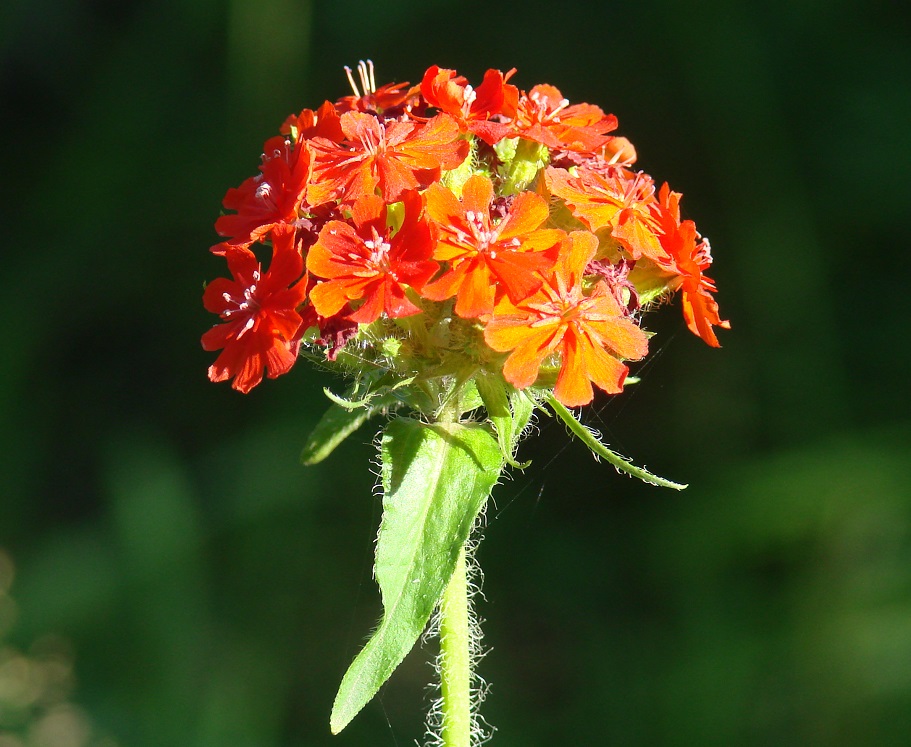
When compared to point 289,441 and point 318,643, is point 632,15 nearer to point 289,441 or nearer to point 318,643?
point 289,441

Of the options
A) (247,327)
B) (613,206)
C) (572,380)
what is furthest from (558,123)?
(247,327)

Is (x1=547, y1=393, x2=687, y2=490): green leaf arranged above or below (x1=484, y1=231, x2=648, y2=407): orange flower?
below

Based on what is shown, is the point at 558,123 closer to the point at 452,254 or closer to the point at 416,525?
the point at 452,254

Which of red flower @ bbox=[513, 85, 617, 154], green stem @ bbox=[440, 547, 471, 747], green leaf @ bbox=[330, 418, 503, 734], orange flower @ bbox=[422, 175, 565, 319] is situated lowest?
green stem @ bbox=[440, 547, 471, 747]

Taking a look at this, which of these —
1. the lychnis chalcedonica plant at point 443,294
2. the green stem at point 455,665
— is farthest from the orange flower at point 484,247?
the green stem at point 455,665

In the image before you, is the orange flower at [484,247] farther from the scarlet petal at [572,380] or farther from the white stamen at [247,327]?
the white stamen at [247,327]

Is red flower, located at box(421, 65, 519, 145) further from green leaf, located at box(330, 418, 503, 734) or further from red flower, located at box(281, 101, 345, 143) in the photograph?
green leaf, located at box(330, 418, 503, 734)

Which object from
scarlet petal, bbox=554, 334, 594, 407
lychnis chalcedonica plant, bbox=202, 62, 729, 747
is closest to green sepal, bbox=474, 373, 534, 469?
lychnis chalcedonica plant, bbox=202, 62, 729, 747
